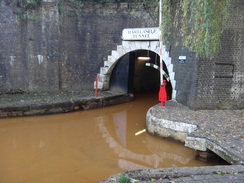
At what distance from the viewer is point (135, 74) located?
513 inches

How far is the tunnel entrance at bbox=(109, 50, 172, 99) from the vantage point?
11031mm

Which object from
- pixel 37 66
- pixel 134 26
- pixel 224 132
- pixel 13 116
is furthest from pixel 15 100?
pixel 224 132

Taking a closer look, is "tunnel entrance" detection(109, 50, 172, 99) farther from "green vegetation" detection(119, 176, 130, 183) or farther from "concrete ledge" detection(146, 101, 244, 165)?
"green vegetation" detection(119, 176, 130, 183)

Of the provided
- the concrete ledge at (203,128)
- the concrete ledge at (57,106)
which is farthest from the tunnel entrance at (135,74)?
the concrete ledge at (203,128)

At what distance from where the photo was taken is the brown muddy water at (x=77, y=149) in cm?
483

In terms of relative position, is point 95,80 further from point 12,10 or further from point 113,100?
point 12,10

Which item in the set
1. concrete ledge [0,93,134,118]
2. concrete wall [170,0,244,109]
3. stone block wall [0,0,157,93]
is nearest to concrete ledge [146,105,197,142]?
concrete wall [170,0,244,109]

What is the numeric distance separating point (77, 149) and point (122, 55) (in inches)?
210

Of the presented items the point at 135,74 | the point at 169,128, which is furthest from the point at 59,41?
the point at 169,128

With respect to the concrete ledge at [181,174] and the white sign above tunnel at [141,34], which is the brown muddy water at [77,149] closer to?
the concrete ledge at [181,174]

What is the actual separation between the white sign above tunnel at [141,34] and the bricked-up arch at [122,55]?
0.16 metres

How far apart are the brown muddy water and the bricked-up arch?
209 cm

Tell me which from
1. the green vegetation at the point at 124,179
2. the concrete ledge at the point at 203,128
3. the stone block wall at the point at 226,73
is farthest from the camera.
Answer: the stone block wall at the point at 226,73

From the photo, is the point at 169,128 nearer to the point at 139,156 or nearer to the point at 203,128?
the point at 203,128
